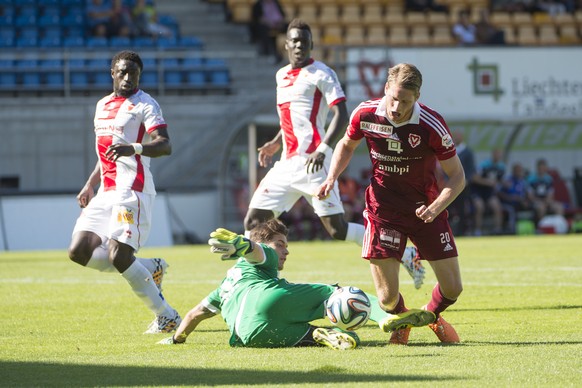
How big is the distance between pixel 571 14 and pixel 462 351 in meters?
25.9

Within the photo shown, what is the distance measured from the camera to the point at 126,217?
30.0ft

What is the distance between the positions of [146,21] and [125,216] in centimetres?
1932

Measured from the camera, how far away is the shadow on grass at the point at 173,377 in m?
6.15

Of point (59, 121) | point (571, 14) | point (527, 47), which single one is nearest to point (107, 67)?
point (59, 121)

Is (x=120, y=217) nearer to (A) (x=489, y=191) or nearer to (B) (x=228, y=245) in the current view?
(B) (x=228, y=245)

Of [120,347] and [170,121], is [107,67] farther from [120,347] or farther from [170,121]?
[120,347]

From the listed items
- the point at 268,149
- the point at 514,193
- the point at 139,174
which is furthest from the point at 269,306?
the point at 514,193

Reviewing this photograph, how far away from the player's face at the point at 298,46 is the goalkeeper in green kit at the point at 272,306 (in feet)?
12.2

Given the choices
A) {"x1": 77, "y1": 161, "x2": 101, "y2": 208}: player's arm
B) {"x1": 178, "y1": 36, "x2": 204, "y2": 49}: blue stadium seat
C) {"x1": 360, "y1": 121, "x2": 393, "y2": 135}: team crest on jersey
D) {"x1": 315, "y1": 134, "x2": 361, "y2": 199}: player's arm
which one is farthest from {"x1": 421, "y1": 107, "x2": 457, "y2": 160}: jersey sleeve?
{"x1": 178, "y1": 36, "x2": 204, "y2": 49}: blue stadium seat

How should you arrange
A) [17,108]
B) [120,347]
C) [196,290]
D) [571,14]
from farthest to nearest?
[571,14] → [17,108] → [196,290] → [120,347]

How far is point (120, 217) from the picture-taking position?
30.0 ft

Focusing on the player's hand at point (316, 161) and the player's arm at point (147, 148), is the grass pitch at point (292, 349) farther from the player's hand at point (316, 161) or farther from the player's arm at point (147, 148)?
the player's hand at point (316, 161)

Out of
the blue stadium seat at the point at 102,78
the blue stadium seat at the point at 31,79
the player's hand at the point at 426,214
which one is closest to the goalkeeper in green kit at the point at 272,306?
the player's hand at the point at 426,214

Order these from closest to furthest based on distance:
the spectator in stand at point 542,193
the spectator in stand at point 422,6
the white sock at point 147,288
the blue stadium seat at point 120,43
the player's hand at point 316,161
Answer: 1. the white sock at point 147,288
2. the player's hand at point 316,161
3. the spectator in stand at point 542,193
4. the blue stadium seat at point 120,43
5. the spectator in stand at point 422,6
